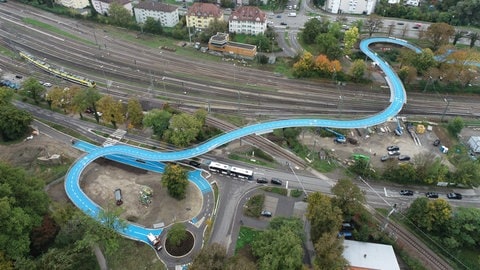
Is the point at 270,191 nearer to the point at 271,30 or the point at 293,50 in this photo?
the point at 293,50

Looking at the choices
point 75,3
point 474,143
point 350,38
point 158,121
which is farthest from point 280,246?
point 75,3

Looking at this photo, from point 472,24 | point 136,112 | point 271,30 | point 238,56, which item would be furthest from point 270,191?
point 472,24

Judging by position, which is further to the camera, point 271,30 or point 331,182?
point 271,30

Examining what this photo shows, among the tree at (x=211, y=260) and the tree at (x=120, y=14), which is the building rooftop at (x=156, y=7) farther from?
the tree at (x=211, y=260)

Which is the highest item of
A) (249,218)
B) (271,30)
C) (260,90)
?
(271,30)

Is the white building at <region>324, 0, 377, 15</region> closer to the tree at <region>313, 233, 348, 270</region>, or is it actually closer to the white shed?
the white shed

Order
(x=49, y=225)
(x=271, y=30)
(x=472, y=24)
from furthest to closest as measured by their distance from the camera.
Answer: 1. (x=472, y=24)
2. (x=271, y=30)
3. (x=49, y=225)
